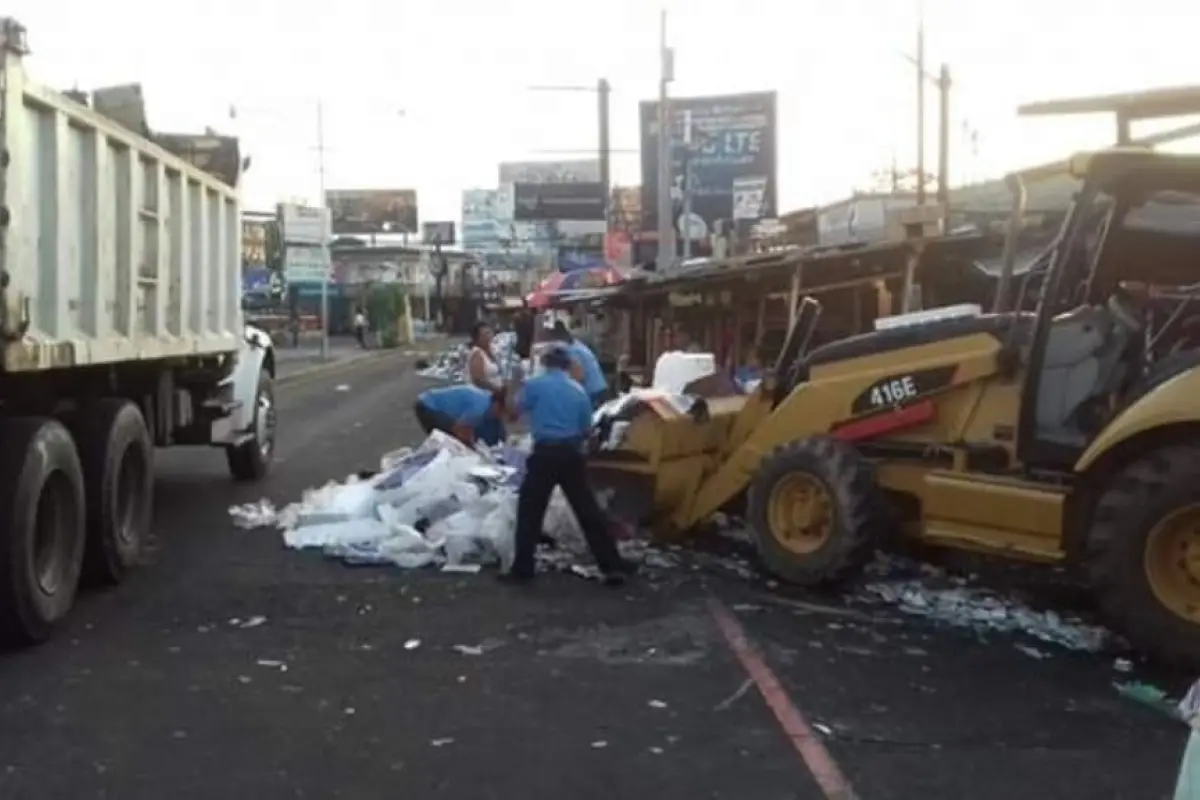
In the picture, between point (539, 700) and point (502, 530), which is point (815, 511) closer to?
point (502, 530)

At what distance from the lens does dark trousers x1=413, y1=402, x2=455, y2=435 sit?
48.0ft

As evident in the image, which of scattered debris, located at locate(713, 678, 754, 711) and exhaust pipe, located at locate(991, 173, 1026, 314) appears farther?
exhaust pipe, located at locate(991, 173, 1026, 314)

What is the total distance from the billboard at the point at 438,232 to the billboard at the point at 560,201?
2324 cm

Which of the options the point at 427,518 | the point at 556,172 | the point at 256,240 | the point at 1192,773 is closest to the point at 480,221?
the point at 556,172

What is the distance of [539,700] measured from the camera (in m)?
7.00

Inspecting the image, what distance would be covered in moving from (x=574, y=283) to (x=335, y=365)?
46.2 ft

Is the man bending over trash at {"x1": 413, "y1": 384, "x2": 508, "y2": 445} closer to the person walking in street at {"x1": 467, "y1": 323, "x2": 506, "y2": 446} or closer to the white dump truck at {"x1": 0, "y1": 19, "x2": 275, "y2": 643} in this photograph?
the person walking in street at {"x1": 467, "y1": 323, "x2": 506, "y2": 446}

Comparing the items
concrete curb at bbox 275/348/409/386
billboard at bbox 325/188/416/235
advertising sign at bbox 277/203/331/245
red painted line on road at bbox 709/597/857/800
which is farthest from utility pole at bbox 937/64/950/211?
billboard at bbox 325/188/416/235

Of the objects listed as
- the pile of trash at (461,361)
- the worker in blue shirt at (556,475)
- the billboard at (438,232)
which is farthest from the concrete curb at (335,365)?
the billboard at (438,232)

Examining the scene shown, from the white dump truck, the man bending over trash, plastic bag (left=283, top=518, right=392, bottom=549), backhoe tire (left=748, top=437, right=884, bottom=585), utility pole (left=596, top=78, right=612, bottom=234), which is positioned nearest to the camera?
the white dump truck

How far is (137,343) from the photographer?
969cm

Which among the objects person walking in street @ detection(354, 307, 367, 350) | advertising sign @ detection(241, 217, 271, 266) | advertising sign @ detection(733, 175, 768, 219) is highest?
advertising sign @ detection(733, 175, 768, 219)

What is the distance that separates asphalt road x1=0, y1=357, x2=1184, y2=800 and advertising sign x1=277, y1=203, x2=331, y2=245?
40982 millimetres

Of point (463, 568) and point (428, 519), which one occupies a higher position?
point (428, 519)
